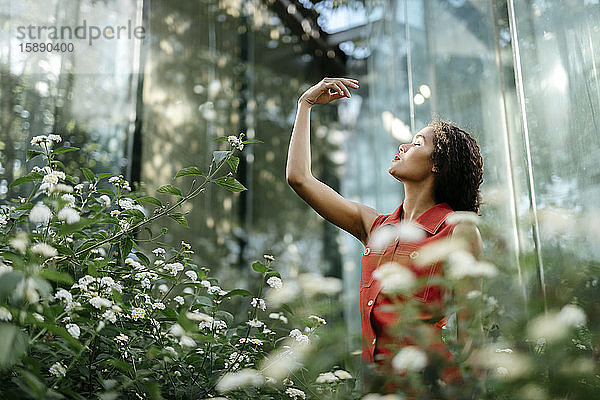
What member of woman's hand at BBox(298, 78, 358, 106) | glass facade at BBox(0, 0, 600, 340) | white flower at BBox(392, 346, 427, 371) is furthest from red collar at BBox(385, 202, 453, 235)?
white flower at BBox(392, 346, 427, 371)

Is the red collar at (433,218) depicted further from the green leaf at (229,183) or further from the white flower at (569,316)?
the white flower at (569,316)

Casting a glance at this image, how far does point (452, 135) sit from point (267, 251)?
270 cm

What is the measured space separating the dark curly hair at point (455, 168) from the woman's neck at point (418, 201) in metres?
0.02

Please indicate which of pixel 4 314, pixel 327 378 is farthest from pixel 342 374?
pixel 4 314

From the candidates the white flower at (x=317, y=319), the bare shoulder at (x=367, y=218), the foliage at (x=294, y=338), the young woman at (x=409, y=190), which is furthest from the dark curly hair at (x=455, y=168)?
the white flower at (x=317, y=319)

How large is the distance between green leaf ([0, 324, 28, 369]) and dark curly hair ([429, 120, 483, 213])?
1.01m

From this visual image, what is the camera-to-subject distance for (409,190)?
1501 mm

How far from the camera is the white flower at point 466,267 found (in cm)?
67

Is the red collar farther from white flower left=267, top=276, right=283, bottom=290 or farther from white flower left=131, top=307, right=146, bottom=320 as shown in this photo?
white flower left=131, top=307, right=146, bottom=320

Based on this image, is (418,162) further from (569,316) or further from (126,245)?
(569,316)

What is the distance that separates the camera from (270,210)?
13.7ft

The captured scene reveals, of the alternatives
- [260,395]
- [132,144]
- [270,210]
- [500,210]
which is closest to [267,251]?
[270,210]

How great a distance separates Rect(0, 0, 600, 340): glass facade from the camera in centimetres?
148

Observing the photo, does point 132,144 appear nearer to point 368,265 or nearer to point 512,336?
point 368,265
